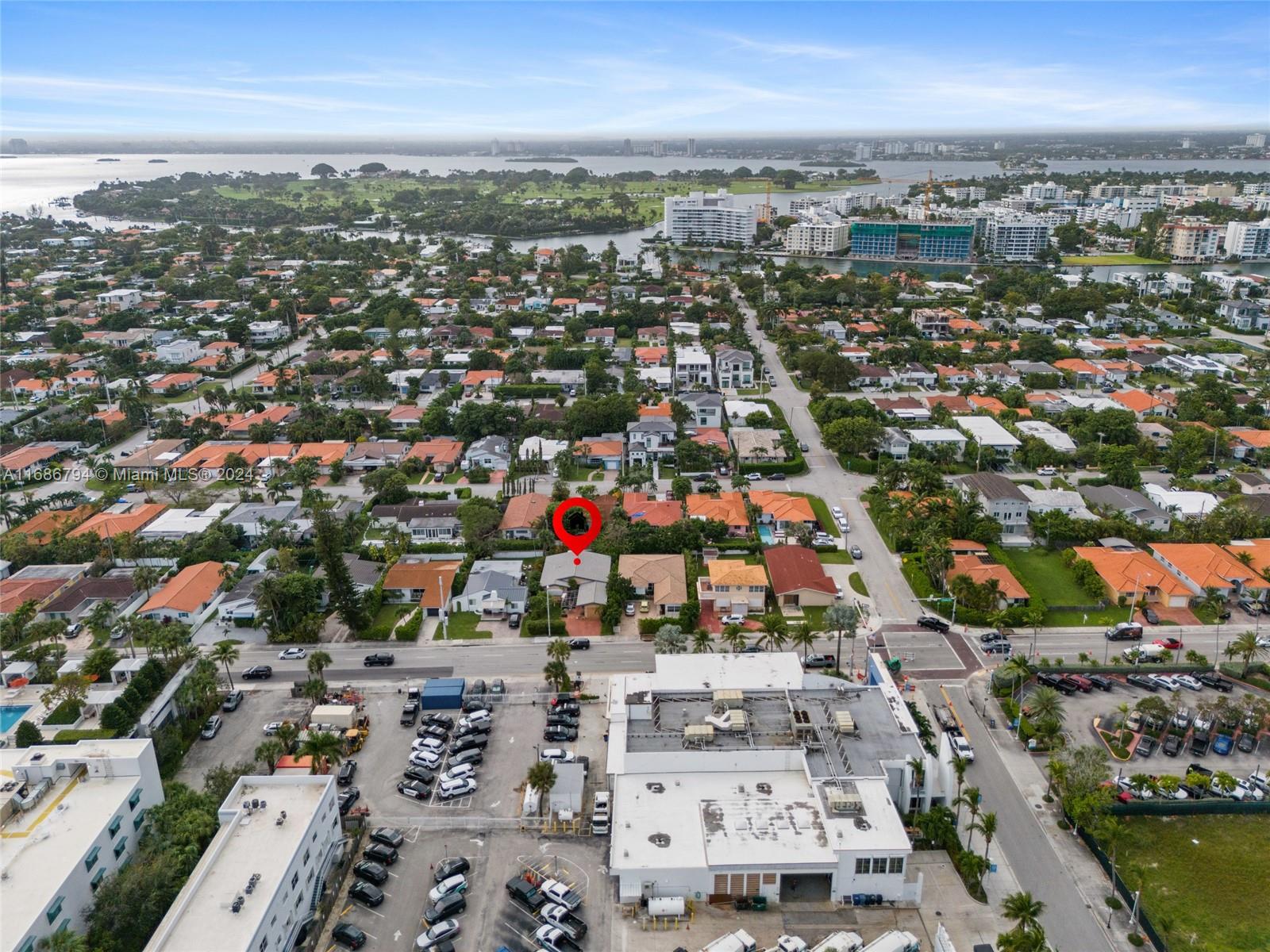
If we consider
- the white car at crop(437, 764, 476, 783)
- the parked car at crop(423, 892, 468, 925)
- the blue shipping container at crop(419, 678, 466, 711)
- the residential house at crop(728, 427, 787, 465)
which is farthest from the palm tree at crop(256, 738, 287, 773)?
the residential house at crop(728, 427, 787, 465)

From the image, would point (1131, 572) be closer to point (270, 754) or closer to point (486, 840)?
point (486, 840)

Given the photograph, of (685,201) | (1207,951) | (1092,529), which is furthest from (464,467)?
(685,201)

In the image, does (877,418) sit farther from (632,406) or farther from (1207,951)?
(1207,951)

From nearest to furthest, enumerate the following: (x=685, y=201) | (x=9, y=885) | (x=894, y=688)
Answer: (x=9, y=885)
(x=894, y=688)
(x=685, y=201)

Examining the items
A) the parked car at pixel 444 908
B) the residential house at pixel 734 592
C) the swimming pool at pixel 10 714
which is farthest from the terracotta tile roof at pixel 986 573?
the swimming pool at pixel 10 714

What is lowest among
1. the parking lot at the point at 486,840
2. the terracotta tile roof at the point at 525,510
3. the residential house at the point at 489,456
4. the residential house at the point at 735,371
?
the parking lot at the point at 486,840

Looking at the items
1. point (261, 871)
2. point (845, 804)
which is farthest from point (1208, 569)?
point (261, 871)

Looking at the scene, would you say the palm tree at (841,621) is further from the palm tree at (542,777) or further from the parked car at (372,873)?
the parked car at (372,873)
